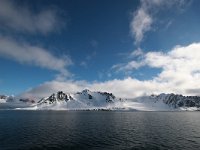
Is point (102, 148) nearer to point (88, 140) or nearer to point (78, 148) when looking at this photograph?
point (78, 148)

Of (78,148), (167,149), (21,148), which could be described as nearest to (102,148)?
(78,148)

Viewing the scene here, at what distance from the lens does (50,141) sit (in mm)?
80688

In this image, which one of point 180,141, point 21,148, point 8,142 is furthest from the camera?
point 180,141

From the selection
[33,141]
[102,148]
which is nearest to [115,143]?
[102,148]

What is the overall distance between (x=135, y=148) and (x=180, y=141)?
73.6 feet

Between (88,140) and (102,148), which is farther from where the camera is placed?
(88,140)

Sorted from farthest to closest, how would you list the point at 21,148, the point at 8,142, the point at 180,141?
the point at 180,141, the point at 8,142, the point at 21,148

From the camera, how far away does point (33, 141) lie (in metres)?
79.8

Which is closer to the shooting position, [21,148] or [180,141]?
[21,148]

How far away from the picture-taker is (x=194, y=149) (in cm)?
7044

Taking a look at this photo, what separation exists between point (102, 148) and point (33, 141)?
2545 centimetres

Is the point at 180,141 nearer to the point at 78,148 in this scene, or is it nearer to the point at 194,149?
the point at 194,149

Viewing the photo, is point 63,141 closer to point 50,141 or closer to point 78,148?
point 50,141

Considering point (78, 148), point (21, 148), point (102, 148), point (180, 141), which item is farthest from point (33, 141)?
point (180, 141)
